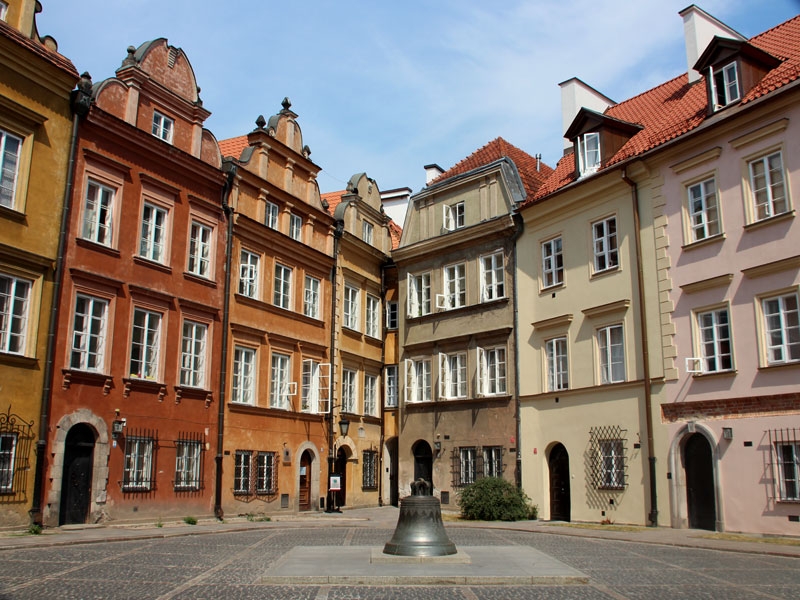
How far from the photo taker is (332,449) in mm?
29672

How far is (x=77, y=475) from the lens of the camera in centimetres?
2023

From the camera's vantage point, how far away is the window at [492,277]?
28859mm

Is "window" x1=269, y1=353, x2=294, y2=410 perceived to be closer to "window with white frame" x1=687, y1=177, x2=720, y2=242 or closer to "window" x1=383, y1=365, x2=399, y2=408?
"window" x1=383, y1=365, x2=399, y2=408

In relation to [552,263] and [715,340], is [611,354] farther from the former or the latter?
[552,263]

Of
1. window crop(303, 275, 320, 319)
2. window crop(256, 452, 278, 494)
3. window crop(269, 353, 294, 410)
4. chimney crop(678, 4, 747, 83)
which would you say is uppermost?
chimney crop(678, 4, 747, 83)

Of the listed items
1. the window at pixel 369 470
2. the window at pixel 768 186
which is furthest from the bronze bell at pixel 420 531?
the window at pixel 369 470

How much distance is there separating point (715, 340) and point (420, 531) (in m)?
11.0

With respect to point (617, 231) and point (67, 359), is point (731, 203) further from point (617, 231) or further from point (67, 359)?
point (67, 359)

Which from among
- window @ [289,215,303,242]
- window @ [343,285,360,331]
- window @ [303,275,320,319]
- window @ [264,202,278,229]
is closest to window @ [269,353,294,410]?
window @ [303,275,320,319]

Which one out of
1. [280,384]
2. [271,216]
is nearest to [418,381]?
[280,384]

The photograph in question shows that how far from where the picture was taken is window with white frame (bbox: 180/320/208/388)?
2402 cm

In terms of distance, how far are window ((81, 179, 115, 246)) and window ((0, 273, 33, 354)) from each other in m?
2.44

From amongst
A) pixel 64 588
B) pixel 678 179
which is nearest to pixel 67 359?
pixel 64 588

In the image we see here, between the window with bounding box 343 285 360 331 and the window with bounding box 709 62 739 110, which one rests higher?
the window with bounding box 709 62 739 110
